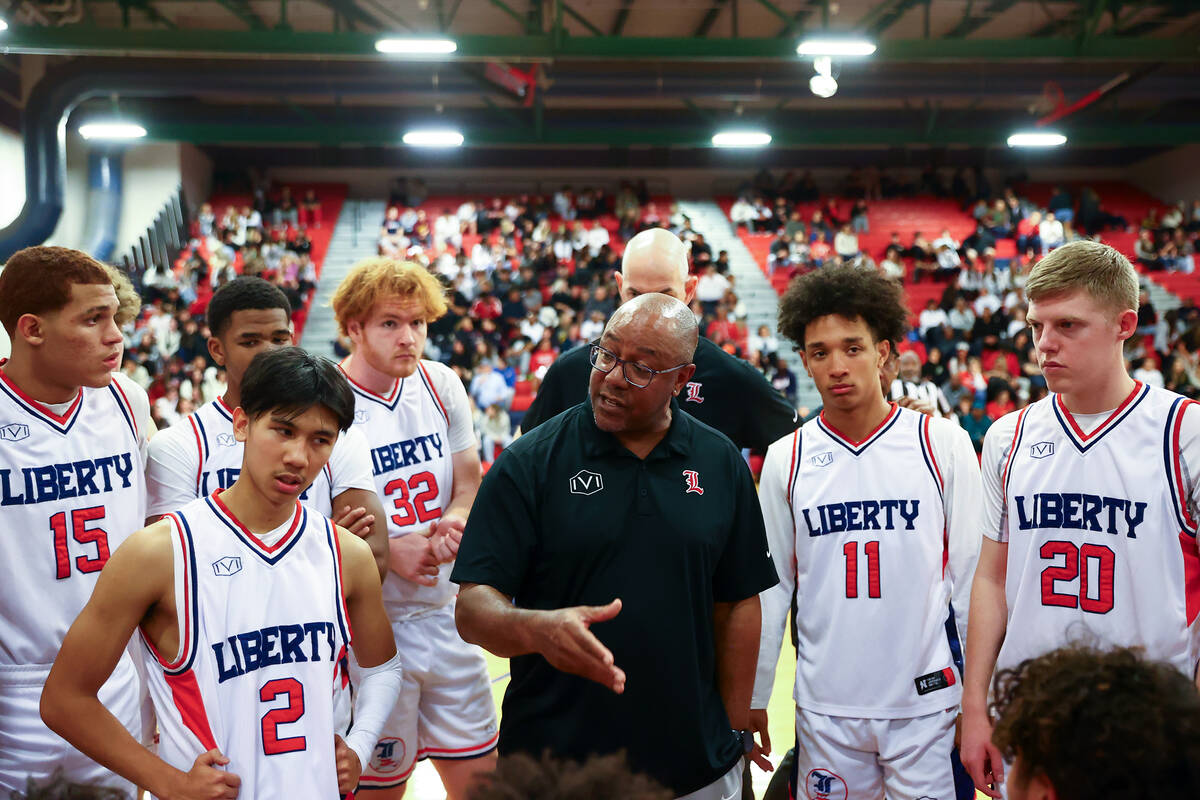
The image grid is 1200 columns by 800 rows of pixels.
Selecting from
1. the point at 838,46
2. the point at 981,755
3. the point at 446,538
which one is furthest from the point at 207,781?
the point at 838,46

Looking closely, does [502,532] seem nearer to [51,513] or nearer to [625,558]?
[625,558]

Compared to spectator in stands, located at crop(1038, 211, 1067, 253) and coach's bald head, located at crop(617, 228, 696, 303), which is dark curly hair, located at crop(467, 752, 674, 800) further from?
spectator in stands, located at crop(1038, 211, 1067, 253)

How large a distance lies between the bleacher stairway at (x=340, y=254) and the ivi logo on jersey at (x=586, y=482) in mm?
16585

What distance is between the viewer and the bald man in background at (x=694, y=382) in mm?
3537

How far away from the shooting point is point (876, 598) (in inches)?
118

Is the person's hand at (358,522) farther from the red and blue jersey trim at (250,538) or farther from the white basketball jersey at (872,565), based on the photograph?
the white basketball jersey at (872,565)

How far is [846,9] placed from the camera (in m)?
20.2

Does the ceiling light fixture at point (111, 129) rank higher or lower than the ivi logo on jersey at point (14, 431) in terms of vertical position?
higher

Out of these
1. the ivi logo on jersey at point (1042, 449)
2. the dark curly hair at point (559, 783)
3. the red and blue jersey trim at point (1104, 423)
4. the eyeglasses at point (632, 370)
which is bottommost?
the dark curly hair at point (559, 783)

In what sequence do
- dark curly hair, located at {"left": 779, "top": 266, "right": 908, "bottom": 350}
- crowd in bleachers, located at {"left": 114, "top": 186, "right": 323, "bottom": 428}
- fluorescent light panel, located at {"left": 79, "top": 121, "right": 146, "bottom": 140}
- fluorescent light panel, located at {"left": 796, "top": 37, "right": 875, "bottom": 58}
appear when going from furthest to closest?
fluorescent light panel, located at {"left": 79, "top": 121, "right": 146, "bottom": 140} → crowd in bleachers, located at {"left": 114, "top": 186, "right": 323, "bottom": 428} → fluorescent light panel, located at {"left": 796, "top": 37, "right": 875, "bottom": 58} → dark curly hair, located at {"left": 779, "top": 266, "right": 908, "bottom": 350}

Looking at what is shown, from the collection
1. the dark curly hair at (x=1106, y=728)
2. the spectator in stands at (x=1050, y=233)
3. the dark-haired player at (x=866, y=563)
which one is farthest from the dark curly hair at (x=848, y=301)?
the spectator in stands at (x=1050, y=233)

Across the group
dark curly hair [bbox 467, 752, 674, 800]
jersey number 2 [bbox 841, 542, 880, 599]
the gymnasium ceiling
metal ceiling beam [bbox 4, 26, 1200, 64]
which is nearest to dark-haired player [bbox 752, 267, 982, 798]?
jersey number 2 [bbox 841, 542, 880, 599]

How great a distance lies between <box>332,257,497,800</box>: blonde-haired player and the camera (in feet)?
11.8

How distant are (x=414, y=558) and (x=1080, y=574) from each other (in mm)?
2095
